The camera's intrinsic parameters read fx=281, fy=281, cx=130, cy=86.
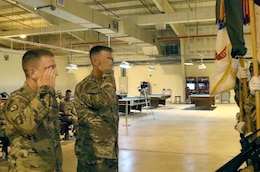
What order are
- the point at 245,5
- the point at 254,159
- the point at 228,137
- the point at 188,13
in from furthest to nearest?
the point at 188,13 < the point at 228,137 < the point at 245,5 < the point at 254,159

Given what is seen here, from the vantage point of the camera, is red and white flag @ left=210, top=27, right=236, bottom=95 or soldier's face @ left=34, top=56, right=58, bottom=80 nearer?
soldier's face @ left=34, top=56, right=58, bottom=80

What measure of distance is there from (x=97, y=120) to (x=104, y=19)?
6.93 meters

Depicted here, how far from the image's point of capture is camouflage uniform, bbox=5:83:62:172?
4.71 feet

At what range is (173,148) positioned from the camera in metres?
5.79

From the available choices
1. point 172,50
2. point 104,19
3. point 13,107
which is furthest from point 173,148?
point 172,50

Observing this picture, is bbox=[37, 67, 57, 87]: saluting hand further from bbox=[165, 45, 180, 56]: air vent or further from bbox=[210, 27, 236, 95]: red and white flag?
bbox=[165, 45, 180, 56]: air vent

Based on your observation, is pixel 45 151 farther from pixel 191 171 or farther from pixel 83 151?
pixel 191 171

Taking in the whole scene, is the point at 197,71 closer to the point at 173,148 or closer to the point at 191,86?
the point at 191,86

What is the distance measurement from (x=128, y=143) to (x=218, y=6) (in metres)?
4.70

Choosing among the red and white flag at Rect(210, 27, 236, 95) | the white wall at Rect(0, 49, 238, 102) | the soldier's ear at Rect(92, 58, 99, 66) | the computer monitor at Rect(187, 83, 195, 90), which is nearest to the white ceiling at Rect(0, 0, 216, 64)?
the white wall at Rect(0, 49, 238, 102)

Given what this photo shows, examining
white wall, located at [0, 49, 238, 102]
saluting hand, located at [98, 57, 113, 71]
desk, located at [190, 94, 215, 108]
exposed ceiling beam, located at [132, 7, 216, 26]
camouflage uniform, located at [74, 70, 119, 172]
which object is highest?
exposed ceiling beam, located at [132, 7, 216, 26]

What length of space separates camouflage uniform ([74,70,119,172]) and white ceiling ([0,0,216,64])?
4307 mm

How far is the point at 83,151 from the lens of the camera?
6.56 feet

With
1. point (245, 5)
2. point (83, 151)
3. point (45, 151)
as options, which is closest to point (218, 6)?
point (245, 5)
